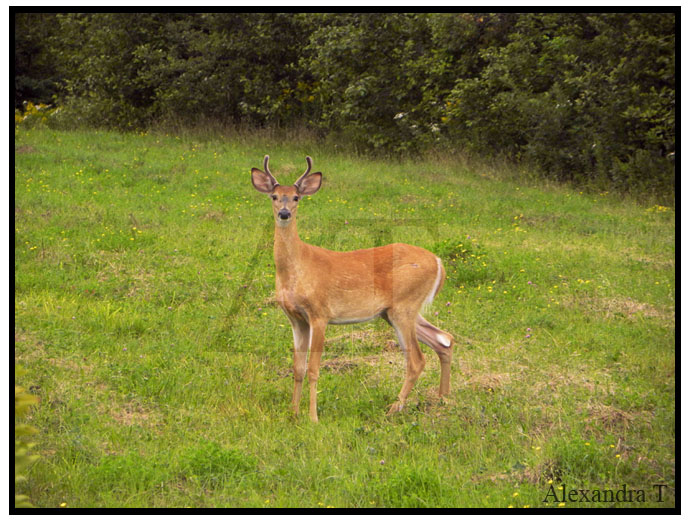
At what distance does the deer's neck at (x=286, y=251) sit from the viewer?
5.55 m

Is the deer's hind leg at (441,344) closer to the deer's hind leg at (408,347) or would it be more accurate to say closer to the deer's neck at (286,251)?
the deer's hind leg at (408,347)

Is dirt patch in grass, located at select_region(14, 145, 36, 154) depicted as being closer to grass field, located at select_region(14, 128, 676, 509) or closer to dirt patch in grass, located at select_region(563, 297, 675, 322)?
grass field, located at select_region(14, 128, 676, 509)

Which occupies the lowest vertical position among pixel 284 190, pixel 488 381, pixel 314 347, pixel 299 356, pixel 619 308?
pixel 488 381

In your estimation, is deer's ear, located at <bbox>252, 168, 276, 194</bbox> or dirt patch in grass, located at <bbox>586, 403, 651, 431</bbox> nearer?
dirt patch in grass, located at <bbox>586, 403, 651, 431</bbox>

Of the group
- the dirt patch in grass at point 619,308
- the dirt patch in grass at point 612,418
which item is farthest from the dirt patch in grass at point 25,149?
the dirt patch in grass at point 612,418

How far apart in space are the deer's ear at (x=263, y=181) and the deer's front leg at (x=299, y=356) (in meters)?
1.03

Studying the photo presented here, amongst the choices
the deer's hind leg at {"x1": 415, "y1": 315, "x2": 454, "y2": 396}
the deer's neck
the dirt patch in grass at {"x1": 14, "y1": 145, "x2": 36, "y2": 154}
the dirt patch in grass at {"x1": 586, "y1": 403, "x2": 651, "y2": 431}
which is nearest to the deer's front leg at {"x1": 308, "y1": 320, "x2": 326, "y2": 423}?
the deer's neck

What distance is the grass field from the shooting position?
453 centimetres

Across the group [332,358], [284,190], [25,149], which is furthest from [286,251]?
[25,149]

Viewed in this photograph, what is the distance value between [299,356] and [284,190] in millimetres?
1265

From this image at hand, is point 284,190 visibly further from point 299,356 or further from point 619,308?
point 619,308

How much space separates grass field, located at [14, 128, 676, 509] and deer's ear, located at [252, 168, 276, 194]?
1.58 m

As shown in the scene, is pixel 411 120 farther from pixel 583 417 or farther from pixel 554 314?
pixel 583 417

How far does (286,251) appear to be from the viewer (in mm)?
5582
